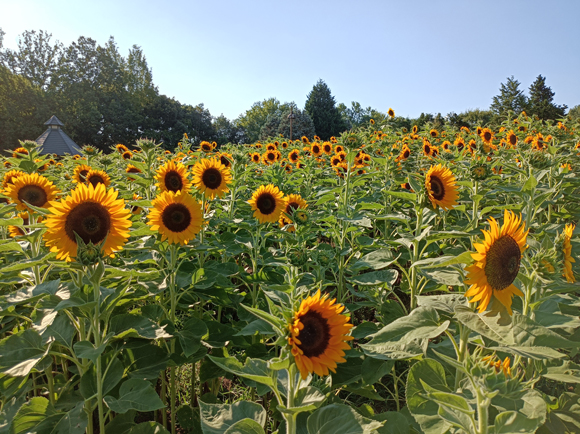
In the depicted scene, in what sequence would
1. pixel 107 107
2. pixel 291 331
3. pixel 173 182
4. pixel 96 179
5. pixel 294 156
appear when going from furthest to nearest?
pixel 107 107, pixel 294 156, pixel 96 179, pixel 173 182, pixel 291 331

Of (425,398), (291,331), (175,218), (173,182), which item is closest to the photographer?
(291,331)

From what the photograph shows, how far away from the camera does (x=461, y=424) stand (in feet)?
3.53

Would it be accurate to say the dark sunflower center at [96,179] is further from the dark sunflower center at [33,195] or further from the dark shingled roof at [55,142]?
the dark shingled roof at [55,142]

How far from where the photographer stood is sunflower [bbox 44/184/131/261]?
5.48 feet

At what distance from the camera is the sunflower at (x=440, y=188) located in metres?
2.36

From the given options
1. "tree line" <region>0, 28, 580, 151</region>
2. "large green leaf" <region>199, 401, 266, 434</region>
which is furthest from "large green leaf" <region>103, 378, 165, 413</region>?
"tree line" <region>0, 28, 580, 151</region>

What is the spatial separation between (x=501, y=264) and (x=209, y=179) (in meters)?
2.60

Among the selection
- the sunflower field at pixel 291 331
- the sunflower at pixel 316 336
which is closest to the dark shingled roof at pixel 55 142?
the sunflower field at pixel 291 331

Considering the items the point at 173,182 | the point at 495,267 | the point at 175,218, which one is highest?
the point at 173,182

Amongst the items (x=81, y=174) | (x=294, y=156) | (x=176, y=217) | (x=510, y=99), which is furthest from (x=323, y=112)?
(x=176, y=217)

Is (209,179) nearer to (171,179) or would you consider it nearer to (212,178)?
(212,178)

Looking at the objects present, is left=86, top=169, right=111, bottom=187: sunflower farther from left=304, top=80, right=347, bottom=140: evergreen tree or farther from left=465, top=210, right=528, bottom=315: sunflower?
A: left=304, top=80, right=347, bottom=140: evergreen tree

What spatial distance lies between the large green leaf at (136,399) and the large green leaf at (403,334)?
974mm

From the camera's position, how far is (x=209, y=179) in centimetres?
332
